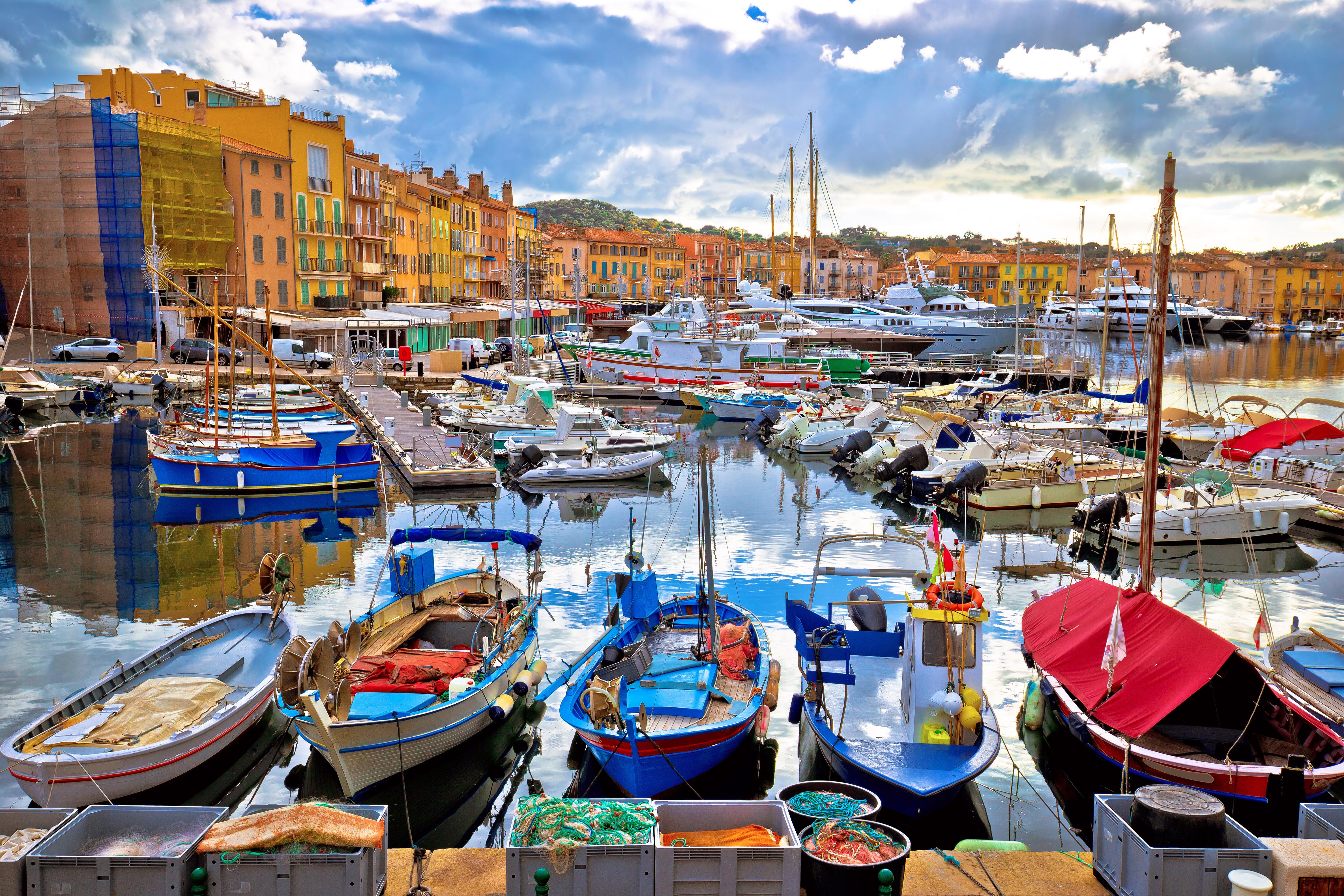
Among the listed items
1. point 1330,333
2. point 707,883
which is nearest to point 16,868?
point 707,883

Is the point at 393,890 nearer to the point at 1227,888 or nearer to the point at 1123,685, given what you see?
the point at 1227,888

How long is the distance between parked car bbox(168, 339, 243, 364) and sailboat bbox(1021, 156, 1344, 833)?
46013 millimetres

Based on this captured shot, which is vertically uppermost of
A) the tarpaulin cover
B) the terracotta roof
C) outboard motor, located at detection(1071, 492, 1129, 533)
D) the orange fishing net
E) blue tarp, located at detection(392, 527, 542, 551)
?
the terracotta roof

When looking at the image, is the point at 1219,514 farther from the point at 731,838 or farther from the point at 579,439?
the point at 731,838

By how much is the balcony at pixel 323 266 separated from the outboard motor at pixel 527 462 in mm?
34702

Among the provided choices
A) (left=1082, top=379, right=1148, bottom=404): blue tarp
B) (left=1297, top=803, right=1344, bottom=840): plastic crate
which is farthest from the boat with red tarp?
(left=1082, top=379, right=1148, bottom=404): blue tarp

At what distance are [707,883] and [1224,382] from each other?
65.7 m

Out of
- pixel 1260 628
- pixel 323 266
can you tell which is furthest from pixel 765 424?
pixel 323 266

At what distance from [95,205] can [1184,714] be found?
57.8m

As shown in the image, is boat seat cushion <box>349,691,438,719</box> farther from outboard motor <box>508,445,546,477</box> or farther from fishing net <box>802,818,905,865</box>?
outboard motor <box>508,445,546,477</box>

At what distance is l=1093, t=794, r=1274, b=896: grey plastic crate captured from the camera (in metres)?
6.60

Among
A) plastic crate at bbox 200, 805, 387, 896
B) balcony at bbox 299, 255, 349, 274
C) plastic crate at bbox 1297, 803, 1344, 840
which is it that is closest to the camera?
plastic crate at bbox 200, 805, 387, 896

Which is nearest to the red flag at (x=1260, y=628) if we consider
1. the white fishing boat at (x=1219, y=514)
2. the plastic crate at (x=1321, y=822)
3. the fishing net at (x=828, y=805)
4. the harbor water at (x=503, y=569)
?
the harbor water at (x=503, y=569)

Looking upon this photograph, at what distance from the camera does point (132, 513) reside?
24844 millimetres
